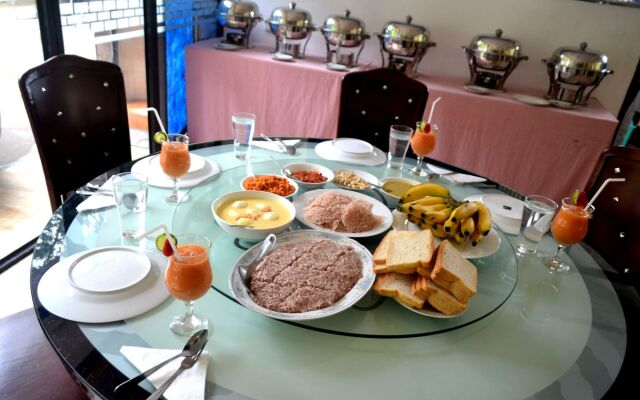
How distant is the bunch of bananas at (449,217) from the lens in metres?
1.04

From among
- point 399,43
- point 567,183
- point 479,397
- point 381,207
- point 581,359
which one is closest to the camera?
point 479,397

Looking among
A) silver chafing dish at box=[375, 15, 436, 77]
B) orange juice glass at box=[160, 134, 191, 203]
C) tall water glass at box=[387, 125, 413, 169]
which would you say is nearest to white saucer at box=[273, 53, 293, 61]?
silver chafing dish at box=[375, 15, 436, 77]

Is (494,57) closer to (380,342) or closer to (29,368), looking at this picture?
(380,342)

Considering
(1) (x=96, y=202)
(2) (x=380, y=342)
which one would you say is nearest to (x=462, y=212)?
(2) (x=380, y=342)

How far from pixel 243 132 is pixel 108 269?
0.72 m

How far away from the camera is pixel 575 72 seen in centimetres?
236

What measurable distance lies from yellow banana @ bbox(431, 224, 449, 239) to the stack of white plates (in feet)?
1.79

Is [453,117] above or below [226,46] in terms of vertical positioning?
below

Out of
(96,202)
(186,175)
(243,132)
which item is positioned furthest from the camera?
(243,132)

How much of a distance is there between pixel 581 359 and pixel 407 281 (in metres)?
0.35

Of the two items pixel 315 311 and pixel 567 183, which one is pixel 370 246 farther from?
pixel 567 183

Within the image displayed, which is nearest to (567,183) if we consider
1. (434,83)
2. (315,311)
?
(434,83)

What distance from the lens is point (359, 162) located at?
62.1 inches

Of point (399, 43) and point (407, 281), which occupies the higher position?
point (399, 43)
